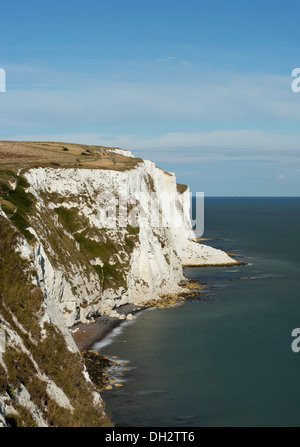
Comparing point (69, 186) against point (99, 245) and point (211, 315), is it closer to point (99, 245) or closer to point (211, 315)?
point (99, 245)

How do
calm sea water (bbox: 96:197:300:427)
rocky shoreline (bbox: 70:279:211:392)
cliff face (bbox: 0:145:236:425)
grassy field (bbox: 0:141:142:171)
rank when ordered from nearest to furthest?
cliff face (bbox: 0:145:236:425) → calm sea water (bbox: 96:197:300:427) → rocky shoreline (bbox: 70:279:211:392) → grassy field (bbox: 0:141:142:171)

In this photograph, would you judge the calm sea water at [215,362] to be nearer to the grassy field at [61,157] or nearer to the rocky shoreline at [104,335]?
the rocky shoreline at [104,335]

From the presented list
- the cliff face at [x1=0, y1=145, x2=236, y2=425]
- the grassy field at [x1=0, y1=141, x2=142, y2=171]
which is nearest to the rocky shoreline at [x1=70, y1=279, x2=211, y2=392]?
the cliff face at [x1=0, y1=145, x2=236, y2=425]

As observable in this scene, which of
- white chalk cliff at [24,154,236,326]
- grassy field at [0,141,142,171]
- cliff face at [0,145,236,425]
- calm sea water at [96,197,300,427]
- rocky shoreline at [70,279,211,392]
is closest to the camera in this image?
cliff face at [0,145,236,425]

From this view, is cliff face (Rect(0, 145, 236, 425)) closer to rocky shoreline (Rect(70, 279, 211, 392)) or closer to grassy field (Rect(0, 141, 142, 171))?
rocky shoreline (Rect(70, 279, 211, 392))

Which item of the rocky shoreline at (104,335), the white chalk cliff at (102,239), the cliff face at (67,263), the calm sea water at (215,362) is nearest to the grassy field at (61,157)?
the cliff face at (67,263)
